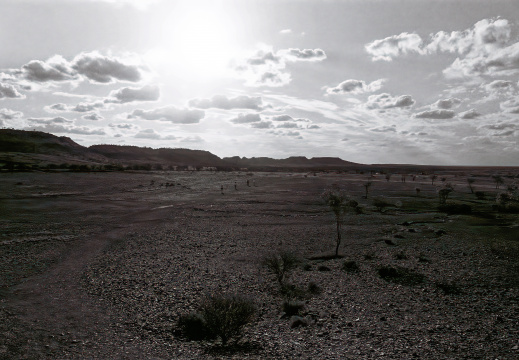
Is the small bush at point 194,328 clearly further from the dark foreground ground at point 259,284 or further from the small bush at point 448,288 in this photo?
the small bush at point 448,288

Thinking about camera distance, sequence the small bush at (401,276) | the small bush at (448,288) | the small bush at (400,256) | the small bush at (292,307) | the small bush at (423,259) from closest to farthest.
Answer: the small bush at (292,307) → the small bush at (448,288) → the small bush at (401,276) → the small bush at (423,259) → the small bush at (400,256)

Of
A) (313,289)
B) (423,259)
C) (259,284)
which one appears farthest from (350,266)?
(259,284)

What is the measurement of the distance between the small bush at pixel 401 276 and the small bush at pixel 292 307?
20.3 feet

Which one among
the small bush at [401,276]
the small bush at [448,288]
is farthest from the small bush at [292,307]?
the small bush at [448,288]

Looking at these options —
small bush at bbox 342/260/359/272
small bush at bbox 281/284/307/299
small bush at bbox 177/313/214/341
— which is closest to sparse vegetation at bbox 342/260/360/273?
small bush at bbox 342/260/359/272

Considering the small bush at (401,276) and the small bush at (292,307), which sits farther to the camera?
the small bush at (401,276)

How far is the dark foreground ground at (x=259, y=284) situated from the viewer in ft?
34.9

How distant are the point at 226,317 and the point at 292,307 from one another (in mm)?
3228

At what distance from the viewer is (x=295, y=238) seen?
26.9 metres

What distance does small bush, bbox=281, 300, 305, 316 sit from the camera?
43.0ft

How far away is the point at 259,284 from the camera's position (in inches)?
657

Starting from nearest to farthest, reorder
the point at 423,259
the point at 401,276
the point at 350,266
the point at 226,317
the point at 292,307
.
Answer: the point at 226,317
the point at 292,307
the point at 401,276
the point at 350,266
the point at 423,259

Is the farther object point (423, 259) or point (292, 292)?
point (423, 259)

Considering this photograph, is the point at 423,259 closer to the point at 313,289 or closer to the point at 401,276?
the point at 401,276
